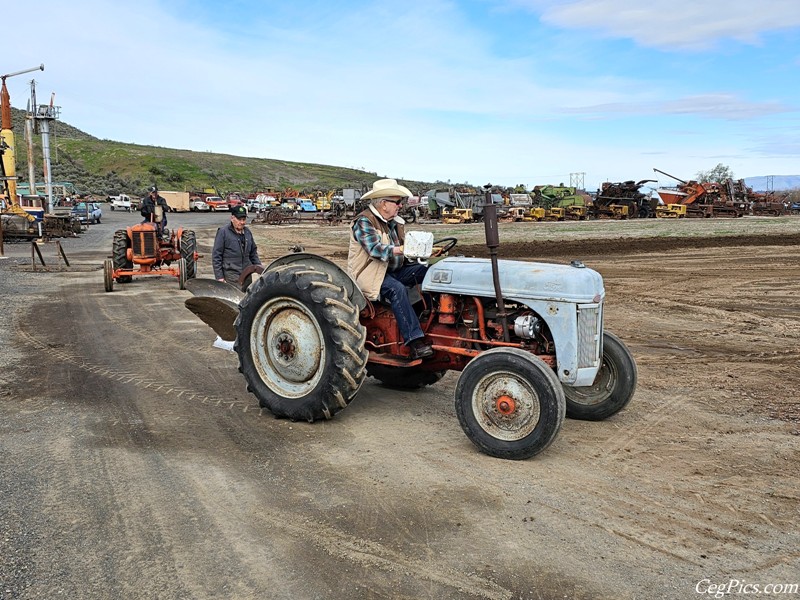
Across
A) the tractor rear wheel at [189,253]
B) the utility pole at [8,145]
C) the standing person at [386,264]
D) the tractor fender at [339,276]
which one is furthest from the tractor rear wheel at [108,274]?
the utility pole at [8,145]

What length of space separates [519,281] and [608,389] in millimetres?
1237

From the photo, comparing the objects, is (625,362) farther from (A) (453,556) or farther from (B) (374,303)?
(A) (453,556)

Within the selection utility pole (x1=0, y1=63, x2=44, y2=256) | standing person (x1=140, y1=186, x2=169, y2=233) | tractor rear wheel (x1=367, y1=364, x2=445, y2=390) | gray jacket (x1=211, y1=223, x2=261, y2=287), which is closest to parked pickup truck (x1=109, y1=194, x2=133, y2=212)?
utility pole (x1=0, y1=63, x2=44, y2=256)

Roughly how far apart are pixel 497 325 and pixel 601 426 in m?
1.17

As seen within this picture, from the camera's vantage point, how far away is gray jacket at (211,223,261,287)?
9.42 metres

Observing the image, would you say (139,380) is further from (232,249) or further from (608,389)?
(608,389)

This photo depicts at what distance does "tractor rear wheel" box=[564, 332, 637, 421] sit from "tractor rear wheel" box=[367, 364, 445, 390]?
52.7 inches

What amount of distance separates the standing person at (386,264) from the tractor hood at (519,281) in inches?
9.2

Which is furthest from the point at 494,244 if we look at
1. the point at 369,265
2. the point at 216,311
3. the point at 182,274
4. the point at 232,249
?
the point at 182,274

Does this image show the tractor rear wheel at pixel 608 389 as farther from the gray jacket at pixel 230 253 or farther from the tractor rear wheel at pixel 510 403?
the gray jacket at pixel 230 253

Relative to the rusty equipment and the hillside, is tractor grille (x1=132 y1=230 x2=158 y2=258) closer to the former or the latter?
the rusty equipment

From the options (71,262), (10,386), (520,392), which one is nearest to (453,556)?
(520,392)

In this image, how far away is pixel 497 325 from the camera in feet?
17.4

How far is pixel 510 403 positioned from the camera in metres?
4.72
